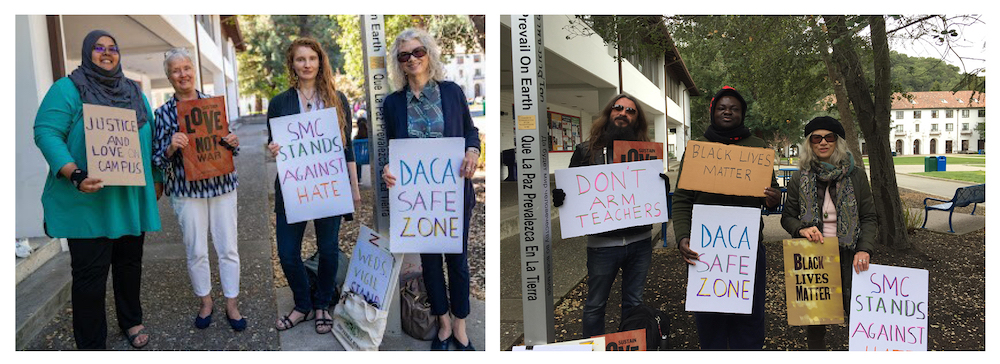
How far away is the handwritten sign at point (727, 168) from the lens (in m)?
2.88

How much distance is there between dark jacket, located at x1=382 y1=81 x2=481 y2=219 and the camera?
3119 mm

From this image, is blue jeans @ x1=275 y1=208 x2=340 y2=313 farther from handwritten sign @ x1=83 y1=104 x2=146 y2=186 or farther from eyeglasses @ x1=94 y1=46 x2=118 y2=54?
eyeglasses @ x1=94 y1=46 x2=118 y2=54

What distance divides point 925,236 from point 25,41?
7420 millimetres

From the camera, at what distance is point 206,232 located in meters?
3.37

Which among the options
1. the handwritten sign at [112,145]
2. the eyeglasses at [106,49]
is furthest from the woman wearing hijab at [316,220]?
the eyeglasses at [106,49]

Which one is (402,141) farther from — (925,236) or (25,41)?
(925,236)

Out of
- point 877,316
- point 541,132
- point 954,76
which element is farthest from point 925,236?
point 541,132

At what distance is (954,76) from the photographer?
4199mm

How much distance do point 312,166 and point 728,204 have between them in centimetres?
225

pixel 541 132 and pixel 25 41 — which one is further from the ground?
pixel 25 41

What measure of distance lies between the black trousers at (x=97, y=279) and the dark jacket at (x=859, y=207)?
3.43 meters

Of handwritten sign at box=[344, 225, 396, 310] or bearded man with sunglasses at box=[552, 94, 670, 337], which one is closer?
bearded man with sunglasses at box=[552, 94, 670, 337]

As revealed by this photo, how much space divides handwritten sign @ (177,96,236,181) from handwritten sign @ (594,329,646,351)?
2.22 meters

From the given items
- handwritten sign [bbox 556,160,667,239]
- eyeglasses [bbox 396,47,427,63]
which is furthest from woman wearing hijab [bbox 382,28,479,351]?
handwritten sign [bbox 556,160,667,239]
